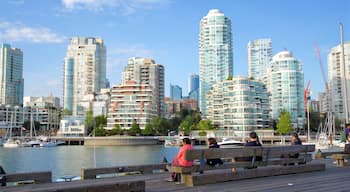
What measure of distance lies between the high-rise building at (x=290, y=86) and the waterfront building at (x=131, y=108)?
6449 centimetres

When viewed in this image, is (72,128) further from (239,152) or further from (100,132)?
(239,152)

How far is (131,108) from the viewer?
169 meters

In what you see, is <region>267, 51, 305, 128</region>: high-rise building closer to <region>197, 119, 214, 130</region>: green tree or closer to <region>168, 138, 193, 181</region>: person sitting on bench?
<region>197, 119, 214, 130</region>: green tree

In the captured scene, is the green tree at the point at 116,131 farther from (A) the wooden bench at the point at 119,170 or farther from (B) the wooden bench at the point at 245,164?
(B) the wooden bench at the point at 245,164

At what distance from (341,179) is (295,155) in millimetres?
3051

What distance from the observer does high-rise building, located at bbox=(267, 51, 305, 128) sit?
185500 millimetres

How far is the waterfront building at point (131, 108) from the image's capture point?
168 m

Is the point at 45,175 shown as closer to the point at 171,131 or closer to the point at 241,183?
the point at 241,183

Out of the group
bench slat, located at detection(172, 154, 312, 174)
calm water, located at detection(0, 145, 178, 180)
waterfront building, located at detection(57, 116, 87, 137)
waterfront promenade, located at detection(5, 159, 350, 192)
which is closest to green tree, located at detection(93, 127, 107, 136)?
waterfront building, located at detection(57, 116, 87, 137)

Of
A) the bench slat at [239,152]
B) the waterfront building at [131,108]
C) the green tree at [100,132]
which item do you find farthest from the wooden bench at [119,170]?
the waterfront building at [131,108]

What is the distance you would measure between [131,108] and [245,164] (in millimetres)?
157794

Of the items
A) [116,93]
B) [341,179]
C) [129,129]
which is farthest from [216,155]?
[116,93]

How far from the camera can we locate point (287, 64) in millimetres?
186875

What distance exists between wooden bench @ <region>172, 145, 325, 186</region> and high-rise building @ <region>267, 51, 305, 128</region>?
174 metres
